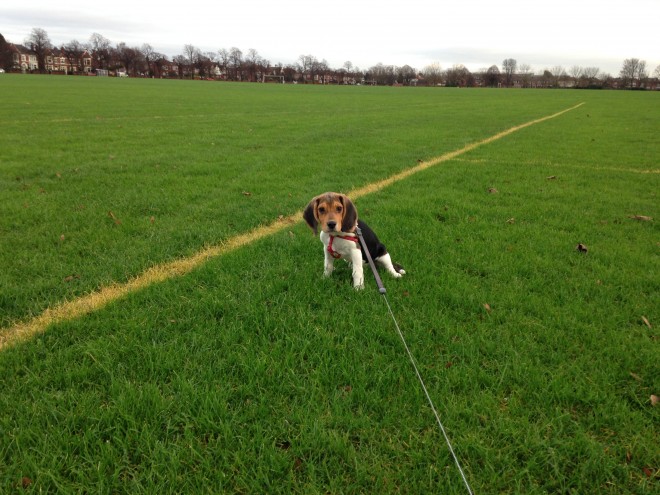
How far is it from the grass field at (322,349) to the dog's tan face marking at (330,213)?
72 centimetres

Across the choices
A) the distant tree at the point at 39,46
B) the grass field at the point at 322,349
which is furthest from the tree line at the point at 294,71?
the grass field at the point at 322,349

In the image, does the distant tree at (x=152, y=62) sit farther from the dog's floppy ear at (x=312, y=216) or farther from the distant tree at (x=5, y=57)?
the dog's floppy ear at (x=312, y=216)

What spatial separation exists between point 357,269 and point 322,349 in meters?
1.17

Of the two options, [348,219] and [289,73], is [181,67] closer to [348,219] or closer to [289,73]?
[289,73]

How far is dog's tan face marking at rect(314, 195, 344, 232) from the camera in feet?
12.6

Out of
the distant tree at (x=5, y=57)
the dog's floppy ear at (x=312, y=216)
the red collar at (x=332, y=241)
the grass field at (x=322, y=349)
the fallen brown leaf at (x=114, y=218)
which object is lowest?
the grass field at (x=322, y=349)

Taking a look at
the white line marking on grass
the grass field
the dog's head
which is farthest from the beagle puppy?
the white line marking on grass

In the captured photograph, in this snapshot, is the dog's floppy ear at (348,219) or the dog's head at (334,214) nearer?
the dog's head at (334,214)

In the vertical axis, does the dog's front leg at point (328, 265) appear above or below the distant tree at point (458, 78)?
below

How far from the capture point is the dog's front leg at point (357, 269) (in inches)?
161

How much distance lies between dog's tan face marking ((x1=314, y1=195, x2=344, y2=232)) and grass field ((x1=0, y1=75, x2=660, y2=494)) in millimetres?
719

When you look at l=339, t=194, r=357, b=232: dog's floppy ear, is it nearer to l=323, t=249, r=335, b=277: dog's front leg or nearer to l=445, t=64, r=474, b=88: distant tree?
l=323, t=249, r=335, b=277: dog's front leg

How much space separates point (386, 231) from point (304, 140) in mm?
9620

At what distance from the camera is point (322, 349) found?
3221 millimetres
